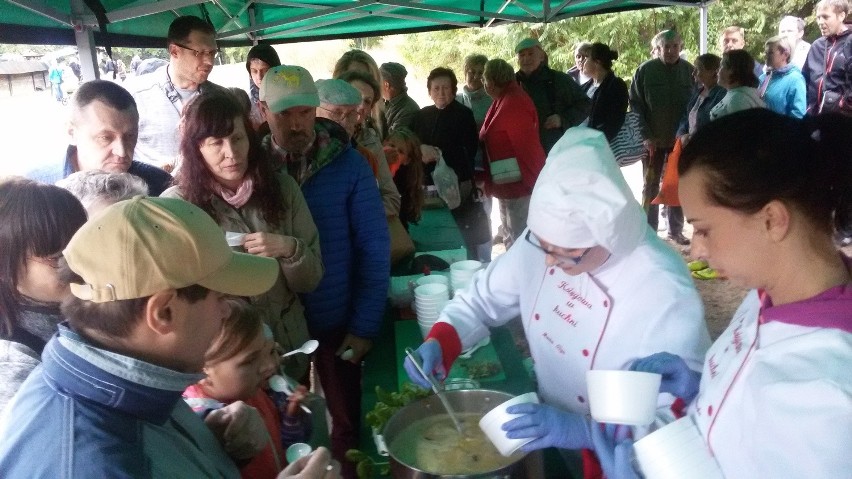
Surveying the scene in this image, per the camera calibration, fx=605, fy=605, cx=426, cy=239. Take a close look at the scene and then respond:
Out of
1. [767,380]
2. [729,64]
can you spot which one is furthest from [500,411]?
[729,64]

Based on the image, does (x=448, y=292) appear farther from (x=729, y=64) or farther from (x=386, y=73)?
(x=729, y=64)

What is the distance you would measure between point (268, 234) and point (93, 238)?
0.91 meters

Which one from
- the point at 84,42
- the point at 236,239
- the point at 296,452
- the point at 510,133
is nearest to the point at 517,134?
the point at 510,133

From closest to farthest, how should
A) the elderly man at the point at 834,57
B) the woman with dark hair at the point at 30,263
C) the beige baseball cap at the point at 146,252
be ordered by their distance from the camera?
1. the beige baseball cap at the point at 146,252
2. the woman with dark hair at the point at 30,263
3. the elderly man at the point at 834,57

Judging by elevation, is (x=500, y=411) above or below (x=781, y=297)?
below

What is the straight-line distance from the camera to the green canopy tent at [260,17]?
11.0 feet

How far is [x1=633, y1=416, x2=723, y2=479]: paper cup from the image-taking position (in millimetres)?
1036

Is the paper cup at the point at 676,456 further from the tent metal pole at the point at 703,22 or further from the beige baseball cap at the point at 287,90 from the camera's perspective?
the tent metal pole at the point at 703,22

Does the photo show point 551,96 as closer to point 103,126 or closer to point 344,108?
point 344,108

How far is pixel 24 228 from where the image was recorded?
134 cm

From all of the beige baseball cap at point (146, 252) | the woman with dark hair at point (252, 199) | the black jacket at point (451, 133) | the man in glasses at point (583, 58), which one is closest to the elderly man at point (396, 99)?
the black jacket at point (451, 133)

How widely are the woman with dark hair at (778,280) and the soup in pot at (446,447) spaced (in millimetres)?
446

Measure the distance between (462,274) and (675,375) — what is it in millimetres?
1149

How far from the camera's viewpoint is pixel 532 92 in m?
5.45
